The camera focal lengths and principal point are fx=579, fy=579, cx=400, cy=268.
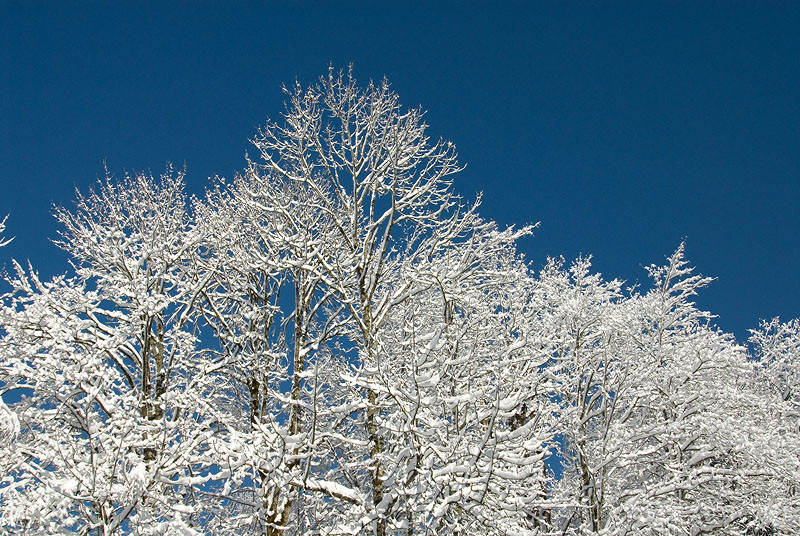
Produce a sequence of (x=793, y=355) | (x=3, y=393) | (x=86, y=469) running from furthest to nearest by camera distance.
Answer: (x=793, y=355)
(x=3, y=393)
(x=86, y=469)

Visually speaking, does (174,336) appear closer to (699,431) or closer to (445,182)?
(445,182)

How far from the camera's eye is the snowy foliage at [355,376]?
675 centimetres

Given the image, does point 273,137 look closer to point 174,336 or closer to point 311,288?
point 311,288

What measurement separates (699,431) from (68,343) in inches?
404

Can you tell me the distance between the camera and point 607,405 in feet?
35.0

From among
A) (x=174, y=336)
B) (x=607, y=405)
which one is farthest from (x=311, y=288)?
(x=607, y=405)

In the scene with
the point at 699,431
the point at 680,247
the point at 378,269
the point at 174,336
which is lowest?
the point at 174,336

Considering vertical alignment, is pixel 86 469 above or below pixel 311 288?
below

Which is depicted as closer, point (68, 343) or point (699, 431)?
point (68, 343)

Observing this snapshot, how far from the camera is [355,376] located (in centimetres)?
820

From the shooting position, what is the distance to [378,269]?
9.15 metres

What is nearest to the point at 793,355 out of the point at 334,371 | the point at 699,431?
the point at 699,431

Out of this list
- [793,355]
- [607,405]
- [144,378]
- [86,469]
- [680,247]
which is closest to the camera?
[86,469]

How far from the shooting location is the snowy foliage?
22.1ft
